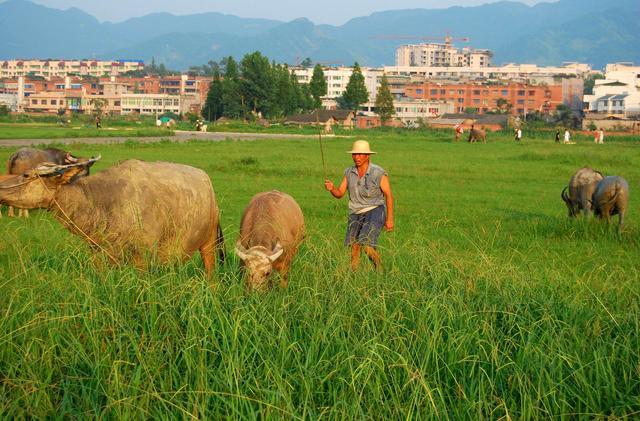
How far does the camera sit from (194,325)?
22.9 feet

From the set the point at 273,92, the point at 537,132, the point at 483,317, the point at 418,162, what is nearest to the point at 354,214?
the point at 483,317

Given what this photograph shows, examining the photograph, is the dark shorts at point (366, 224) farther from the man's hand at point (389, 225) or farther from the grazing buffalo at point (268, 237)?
the grazing buffalo at point (268, 237)

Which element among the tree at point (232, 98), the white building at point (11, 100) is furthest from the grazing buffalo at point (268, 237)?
the white building at point (11, 100)

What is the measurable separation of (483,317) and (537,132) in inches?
3278

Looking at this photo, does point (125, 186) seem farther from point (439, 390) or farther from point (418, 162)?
point (418, 162)

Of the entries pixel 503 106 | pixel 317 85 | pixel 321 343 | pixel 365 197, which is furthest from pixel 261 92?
pixel 321 343

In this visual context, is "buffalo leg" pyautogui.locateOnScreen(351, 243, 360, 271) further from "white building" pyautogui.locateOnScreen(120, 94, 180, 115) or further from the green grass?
"white building" pyautogui.locateOnScreen(120, 94, 180, 115)

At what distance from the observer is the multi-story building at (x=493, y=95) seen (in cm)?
16675

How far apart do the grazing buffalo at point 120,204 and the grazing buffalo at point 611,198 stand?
29.8ft

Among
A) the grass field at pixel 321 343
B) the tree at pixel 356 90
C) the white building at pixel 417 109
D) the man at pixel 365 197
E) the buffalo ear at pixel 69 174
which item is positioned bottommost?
the grass field at pixel 321 343

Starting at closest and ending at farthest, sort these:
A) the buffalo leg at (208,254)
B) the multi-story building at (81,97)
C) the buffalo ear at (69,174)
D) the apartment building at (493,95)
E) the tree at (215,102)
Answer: the buffalo ear at (69,174)
the buffalo leg at (208,254)
the tree at (215,102)
the apartment building at (493,95)
the multi-story building at (81,97)

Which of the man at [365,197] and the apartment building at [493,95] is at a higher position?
the apartment building at [493,95]

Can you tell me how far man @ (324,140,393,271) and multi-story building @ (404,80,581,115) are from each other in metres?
156

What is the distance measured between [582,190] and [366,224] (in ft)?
26.0
